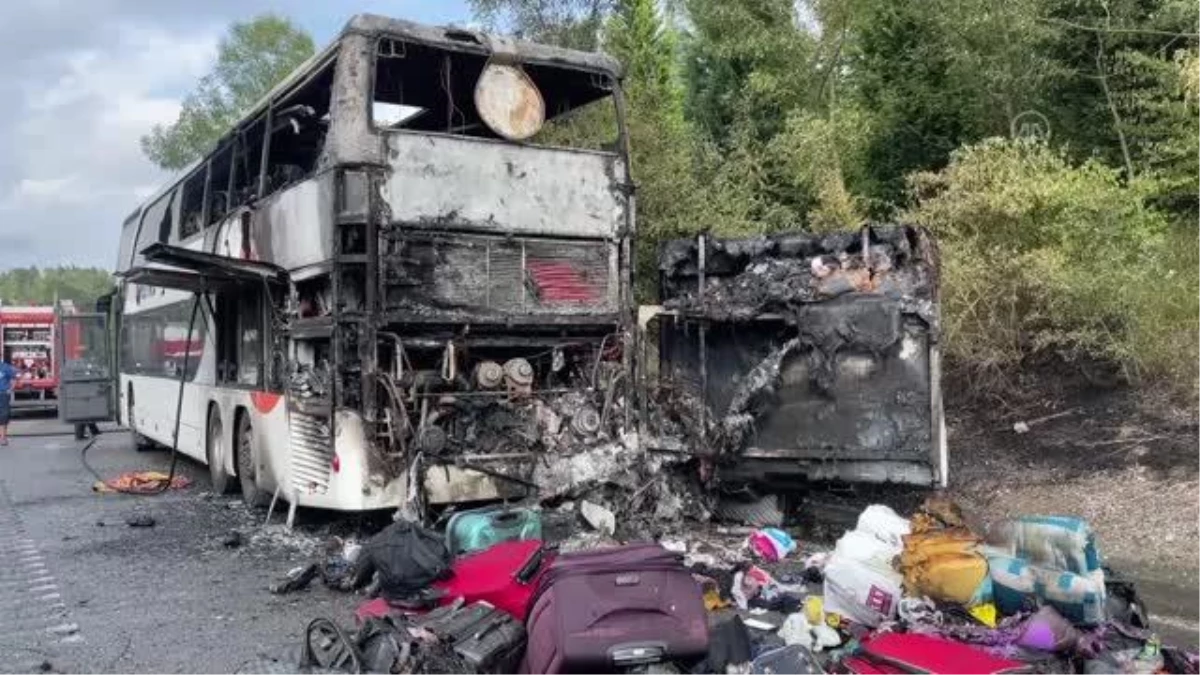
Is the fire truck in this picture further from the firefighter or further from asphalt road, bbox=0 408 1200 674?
asphalt road, bbox=0 408 1200 674

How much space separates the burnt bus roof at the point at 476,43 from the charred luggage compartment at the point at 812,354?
1.62 metres

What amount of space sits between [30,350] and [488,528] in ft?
77.7

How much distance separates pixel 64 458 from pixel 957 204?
12.9 meters

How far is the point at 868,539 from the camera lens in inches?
228

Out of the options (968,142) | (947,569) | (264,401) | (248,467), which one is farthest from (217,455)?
(968,142)

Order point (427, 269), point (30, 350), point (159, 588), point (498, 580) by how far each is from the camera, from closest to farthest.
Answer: point (498, 580) → point (159, 588) → point (427, 269) → point (30, 350)

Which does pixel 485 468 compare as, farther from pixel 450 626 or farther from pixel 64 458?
pixel 64 458

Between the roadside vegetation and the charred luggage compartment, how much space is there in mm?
920

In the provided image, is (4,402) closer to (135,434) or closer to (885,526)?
(135,434)

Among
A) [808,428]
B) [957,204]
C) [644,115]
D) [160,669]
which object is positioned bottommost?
[160,669]

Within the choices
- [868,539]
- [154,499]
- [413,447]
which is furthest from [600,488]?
[154,499]

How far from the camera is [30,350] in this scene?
26141 millimetres

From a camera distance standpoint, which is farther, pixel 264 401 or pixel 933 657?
pixel 264 401

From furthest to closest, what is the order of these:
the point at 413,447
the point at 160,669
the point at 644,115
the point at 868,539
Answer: the point at 644,115
the point at 413,447
the point at 868,539
the point at 160,669
